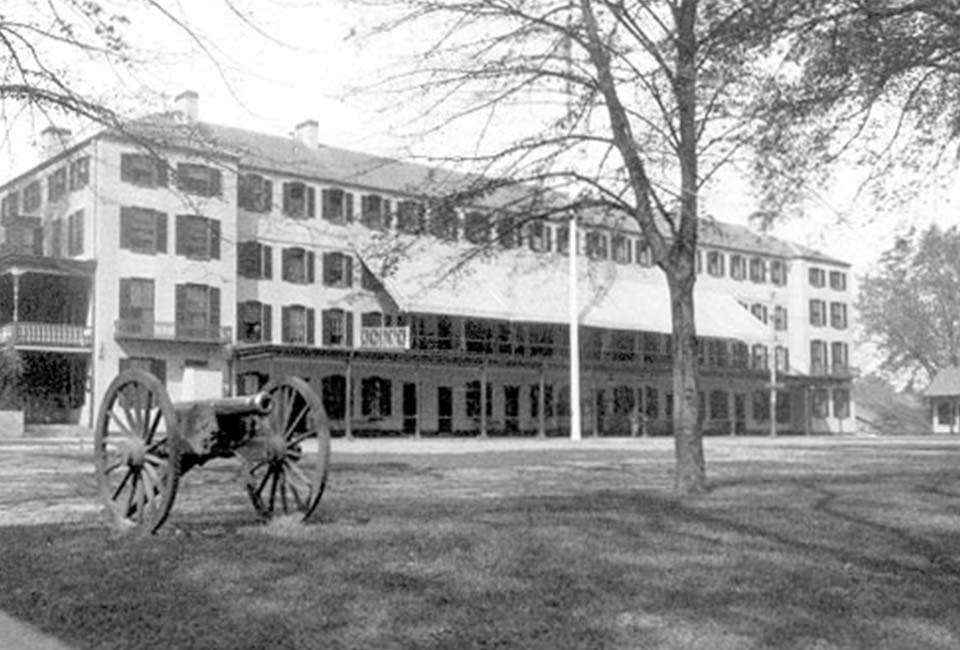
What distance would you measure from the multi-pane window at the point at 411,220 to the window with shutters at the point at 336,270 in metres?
35.2

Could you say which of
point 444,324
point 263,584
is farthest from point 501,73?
point 444,324

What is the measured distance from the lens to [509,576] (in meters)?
6.71

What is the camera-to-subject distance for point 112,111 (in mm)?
11031

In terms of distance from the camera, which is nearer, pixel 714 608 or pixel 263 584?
pixel 714 608

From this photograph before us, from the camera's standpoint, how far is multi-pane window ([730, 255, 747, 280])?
65438 mm

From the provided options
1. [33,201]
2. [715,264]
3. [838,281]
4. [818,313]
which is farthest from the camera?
[838,281]

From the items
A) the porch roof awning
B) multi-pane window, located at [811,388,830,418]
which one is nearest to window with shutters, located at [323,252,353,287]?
the porch roof awning

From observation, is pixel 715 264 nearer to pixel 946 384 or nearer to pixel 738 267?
pixel 738 267

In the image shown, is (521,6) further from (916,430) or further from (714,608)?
(916,430)

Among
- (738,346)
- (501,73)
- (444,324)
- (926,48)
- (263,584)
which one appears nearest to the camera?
(263,584)

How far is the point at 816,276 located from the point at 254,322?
124ft

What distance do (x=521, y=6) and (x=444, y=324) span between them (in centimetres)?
3774

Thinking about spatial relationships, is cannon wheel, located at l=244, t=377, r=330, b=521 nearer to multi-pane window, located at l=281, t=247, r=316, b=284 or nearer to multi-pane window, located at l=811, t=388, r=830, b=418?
A: multi-pane window, located at l=281, t=247, r=316, b=284

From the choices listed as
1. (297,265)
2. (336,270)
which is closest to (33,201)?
(297,265)
